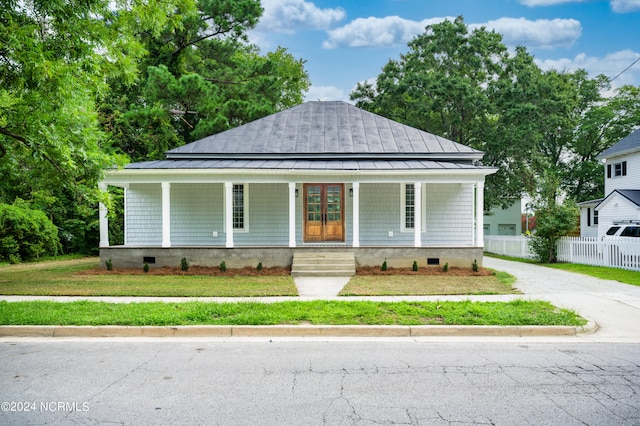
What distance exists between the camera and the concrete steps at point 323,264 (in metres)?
14.5

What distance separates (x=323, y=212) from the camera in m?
18.1

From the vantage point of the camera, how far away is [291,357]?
19.6 ft

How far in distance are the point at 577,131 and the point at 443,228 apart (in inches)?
1060

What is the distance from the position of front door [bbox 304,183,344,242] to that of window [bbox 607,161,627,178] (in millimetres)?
19333

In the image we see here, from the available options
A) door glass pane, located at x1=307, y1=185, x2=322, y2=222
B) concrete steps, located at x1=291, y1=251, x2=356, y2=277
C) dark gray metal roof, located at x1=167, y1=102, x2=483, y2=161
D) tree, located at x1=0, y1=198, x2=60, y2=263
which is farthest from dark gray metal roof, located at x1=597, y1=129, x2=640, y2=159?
tree, located at x1=0, y1=198, x2=60, y2=263

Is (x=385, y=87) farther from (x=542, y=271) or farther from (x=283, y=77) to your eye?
(x=542, y=271)

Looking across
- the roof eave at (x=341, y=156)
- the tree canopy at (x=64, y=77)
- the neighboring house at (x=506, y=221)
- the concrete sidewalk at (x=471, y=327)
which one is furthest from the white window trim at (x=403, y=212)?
the neighboring house at (x=506, y=221)

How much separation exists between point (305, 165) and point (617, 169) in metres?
21.6

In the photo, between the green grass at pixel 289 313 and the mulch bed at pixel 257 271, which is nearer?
the green grass at pixel 289 313

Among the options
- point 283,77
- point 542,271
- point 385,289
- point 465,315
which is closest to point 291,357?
point 465,315

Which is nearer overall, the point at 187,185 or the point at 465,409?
the point at 465,409

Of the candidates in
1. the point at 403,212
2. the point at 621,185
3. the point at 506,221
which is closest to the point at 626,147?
the point at 621,185

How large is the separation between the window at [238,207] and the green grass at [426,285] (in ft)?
20.2

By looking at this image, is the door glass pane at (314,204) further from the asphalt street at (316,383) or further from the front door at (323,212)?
the asphalt street at (316,383)
